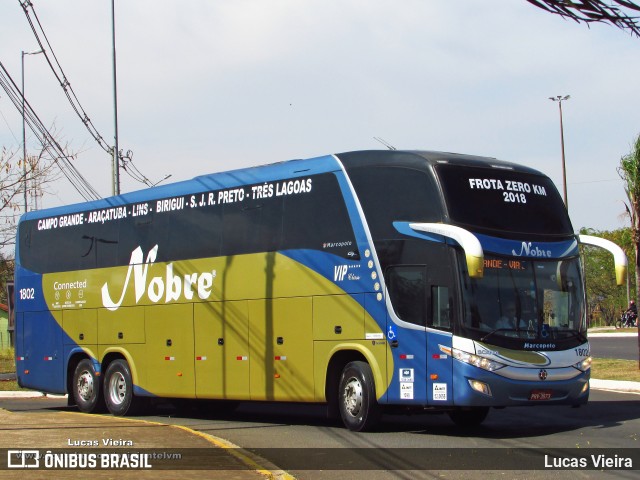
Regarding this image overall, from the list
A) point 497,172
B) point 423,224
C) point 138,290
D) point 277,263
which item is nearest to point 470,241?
point 423,224

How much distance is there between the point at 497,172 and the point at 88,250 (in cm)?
1034

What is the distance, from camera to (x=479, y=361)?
14375 millimetres

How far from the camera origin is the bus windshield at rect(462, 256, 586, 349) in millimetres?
14555

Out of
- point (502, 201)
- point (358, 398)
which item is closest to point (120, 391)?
point (358, 398)

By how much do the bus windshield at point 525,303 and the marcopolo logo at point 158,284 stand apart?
19.6ft

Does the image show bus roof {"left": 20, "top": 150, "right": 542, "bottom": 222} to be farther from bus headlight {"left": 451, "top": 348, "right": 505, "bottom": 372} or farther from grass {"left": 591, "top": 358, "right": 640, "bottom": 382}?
grass {"left": 591, "top": 358, "right": 640, "bottom": 382}

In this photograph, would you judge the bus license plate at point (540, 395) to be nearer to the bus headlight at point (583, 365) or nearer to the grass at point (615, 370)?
the bus headlight at point (583, 365)

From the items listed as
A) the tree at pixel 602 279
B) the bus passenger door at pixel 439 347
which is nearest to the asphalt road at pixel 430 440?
the bus passenger door at pixel 439 347

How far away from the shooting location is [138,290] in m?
20.8

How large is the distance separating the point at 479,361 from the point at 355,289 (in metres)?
2.44

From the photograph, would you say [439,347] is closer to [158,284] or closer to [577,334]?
[577,334]

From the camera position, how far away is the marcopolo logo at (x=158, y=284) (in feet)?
62.6

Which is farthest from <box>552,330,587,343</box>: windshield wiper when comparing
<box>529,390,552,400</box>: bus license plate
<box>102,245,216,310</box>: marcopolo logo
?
<box>102,245,216,310</box>: marcopolo logo

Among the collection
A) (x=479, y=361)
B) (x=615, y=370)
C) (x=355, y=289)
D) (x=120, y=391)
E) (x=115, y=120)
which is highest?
(x=115, y=120)
